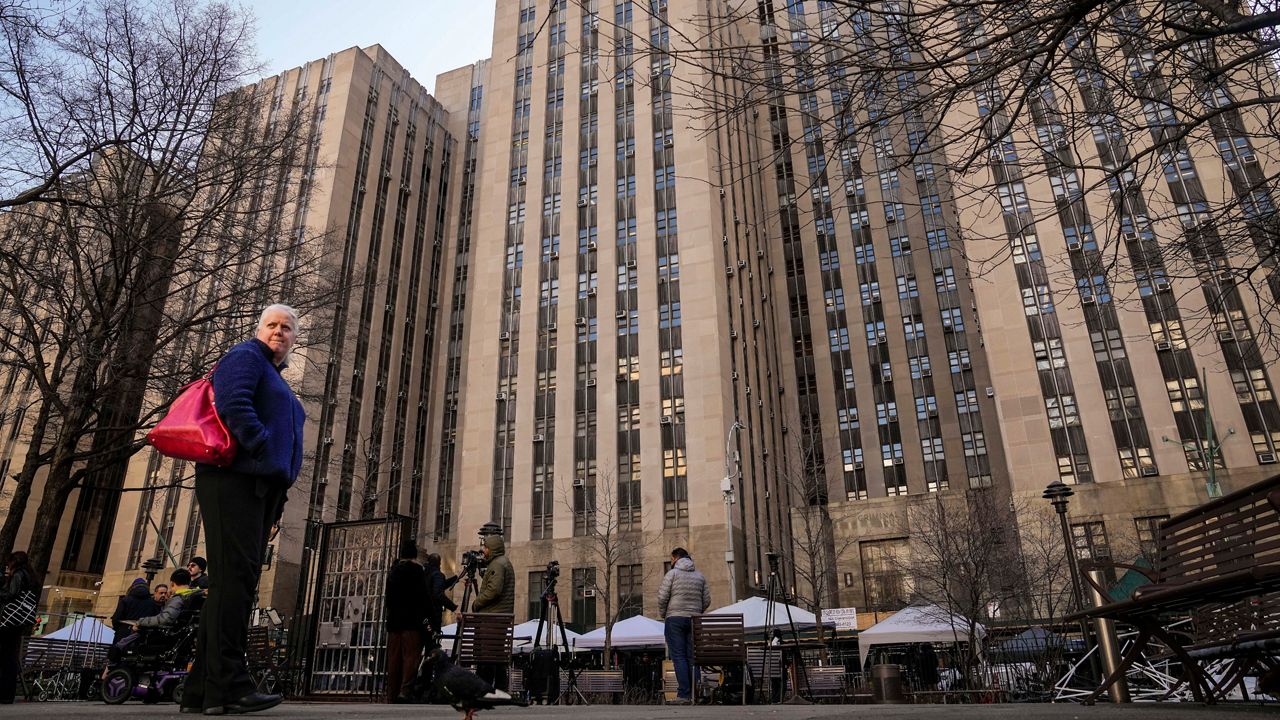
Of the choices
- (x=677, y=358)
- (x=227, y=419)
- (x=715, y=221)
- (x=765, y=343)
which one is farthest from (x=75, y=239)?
(x=765, y=343)

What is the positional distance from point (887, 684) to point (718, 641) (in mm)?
5339

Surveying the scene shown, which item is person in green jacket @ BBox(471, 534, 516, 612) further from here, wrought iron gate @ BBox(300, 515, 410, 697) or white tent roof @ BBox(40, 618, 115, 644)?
white tent roof @ BBox(40, 618, 115, 644)

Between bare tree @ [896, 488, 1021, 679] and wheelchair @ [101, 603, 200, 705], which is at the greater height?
bare tree @ [896, 488, 1021, 679]

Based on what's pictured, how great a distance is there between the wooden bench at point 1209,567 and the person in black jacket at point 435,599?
556cm

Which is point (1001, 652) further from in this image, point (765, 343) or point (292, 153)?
point (765, 343)

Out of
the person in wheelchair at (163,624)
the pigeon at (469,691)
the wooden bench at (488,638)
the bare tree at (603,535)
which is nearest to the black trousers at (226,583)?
the pigeon at (469,691)

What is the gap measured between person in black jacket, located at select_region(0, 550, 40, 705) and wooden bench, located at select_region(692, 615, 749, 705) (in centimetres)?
730

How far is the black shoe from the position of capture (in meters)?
3.57

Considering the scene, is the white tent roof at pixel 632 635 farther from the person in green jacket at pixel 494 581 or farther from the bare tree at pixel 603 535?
the bare tree at pixel 603 535

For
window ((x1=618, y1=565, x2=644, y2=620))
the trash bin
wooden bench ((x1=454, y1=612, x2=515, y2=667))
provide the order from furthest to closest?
1. window ((x1=618, y1=565, x2=644, y2=620))
2. the trash bin
3. wooden bench ((x1=454, y1=612, x2=515, y2=667))

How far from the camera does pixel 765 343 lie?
184 feet

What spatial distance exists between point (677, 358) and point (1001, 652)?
29.1 meters

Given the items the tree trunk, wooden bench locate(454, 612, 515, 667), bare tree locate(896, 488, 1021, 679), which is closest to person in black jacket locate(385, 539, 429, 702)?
wooden bench locate(454, 612, 515, 667)

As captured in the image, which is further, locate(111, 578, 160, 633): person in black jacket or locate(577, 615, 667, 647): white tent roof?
locate(577, 615, 667, 647): white tent roof
